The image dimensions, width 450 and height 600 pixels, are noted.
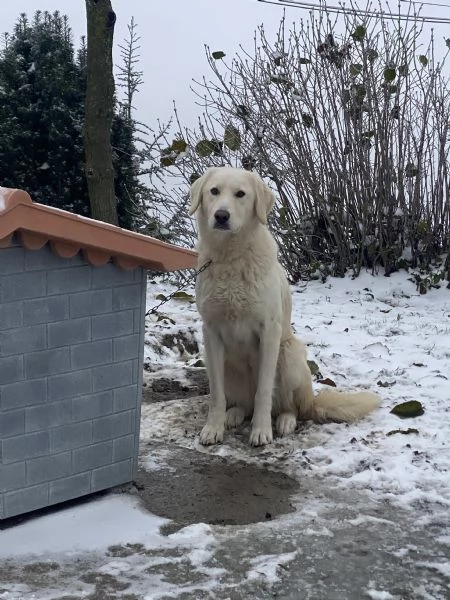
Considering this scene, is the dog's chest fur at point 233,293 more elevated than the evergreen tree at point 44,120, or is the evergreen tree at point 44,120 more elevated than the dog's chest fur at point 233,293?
the evergreen tree at point 44,120

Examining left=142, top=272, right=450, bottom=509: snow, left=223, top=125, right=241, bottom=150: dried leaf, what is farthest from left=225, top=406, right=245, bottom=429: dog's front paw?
left=223, top=125, right=241, bottom=150: dried leaf

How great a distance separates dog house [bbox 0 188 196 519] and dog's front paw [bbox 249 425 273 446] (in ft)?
2.67

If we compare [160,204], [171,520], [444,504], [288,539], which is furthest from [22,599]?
[160,204]

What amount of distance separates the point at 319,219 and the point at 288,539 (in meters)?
5.78

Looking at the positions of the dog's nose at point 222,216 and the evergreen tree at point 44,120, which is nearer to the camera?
the dog's nose at point 222,216

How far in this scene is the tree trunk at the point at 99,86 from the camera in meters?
6.11

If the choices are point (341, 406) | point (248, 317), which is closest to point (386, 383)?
point (341, 406)

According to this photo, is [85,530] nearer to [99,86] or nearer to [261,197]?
[261,197]

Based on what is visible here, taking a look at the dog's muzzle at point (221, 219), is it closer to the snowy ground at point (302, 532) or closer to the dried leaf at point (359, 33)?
the snowy ground at point (302, 532)

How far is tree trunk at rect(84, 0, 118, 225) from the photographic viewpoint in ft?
20.0

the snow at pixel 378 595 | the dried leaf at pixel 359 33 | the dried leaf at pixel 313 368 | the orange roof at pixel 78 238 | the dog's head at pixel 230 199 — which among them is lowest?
the snow at pixel 378 595

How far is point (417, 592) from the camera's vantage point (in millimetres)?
2580

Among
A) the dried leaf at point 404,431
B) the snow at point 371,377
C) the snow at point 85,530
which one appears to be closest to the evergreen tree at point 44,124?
the snow at point 371,377

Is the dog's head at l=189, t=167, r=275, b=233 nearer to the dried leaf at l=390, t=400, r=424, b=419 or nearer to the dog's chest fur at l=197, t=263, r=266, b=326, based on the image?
the dog's chest fur at l=197, t=263, r=266, b=326
